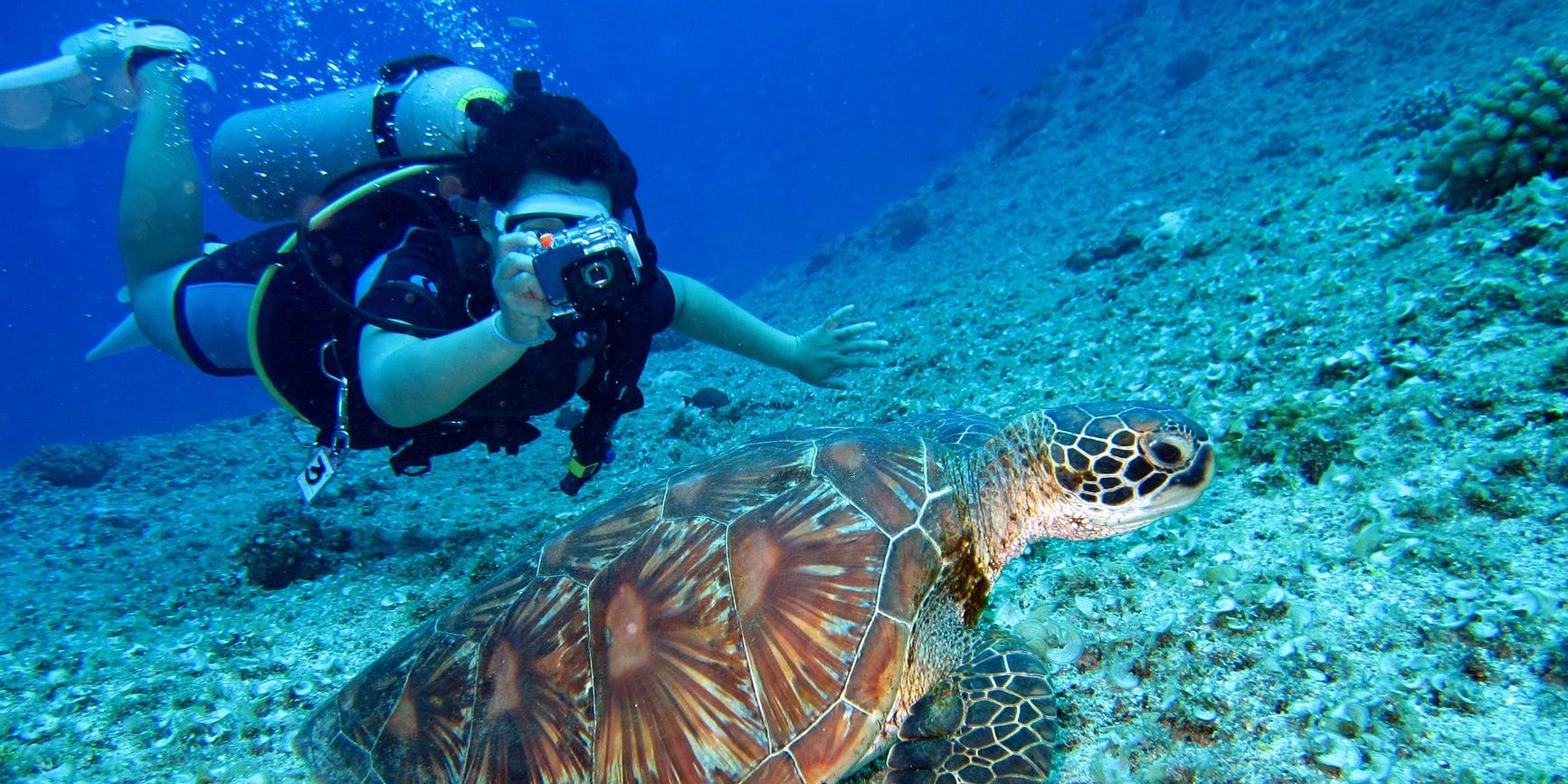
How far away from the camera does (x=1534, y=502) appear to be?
1.77 metres

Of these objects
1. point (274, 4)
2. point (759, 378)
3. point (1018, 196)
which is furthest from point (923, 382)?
point (274, 4)

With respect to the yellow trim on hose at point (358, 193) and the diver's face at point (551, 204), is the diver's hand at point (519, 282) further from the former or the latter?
the yellow trim on hose at point (358, 193)

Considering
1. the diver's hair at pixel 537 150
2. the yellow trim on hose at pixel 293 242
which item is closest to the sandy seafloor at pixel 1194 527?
the yellow trim on hose at pixel 293 242

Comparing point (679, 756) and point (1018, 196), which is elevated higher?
point (1018, 196)

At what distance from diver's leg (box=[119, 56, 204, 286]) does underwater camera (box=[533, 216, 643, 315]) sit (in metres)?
3.22

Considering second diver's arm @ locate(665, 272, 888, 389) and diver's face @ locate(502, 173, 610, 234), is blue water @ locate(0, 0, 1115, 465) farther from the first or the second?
diver's face @ locate(502, 173, 610, 234)

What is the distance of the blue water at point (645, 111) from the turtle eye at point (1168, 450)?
957cm

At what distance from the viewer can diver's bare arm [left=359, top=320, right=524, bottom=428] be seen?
218 cm

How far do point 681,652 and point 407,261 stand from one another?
7.37 ft

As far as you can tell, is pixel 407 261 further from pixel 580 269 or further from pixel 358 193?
pixel 580 269

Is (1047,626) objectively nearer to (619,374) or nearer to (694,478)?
(694,478)

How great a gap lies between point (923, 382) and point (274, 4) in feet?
184

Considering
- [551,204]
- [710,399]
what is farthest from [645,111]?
[551,204]

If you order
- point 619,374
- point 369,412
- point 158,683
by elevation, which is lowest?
point 158,683
